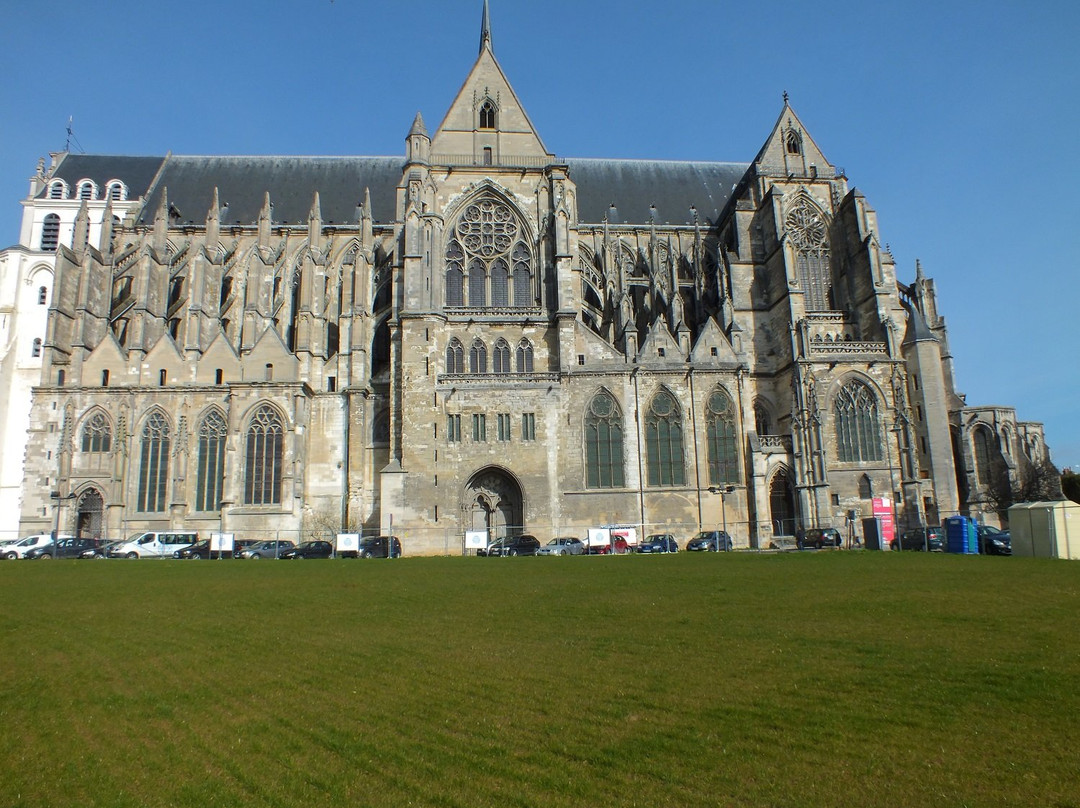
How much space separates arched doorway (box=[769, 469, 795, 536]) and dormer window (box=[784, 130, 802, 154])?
1769 centimetres

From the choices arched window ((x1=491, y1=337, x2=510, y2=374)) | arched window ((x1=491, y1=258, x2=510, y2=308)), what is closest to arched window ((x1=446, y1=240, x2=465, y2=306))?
arched window ((x1=491, y1=258, x2=510, y2=308))

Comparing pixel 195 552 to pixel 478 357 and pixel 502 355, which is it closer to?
pixel 478 357

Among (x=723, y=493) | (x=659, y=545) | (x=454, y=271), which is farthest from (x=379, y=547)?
(x=723, y=493)

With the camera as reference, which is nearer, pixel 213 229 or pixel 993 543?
pixel 993 543

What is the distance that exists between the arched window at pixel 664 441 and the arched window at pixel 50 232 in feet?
128

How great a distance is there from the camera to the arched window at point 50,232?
48.3 m

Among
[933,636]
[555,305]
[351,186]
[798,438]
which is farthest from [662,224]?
[933,636]

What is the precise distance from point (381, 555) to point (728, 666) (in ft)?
80.2

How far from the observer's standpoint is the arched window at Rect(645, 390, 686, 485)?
34.1m

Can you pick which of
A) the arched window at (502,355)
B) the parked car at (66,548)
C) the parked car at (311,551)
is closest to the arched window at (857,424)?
the arched window at (502,355)

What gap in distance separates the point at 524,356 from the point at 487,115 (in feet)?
42.4

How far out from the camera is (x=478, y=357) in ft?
116

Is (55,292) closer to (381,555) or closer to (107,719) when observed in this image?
(381,555)

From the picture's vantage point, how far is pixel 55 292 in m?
36.9
